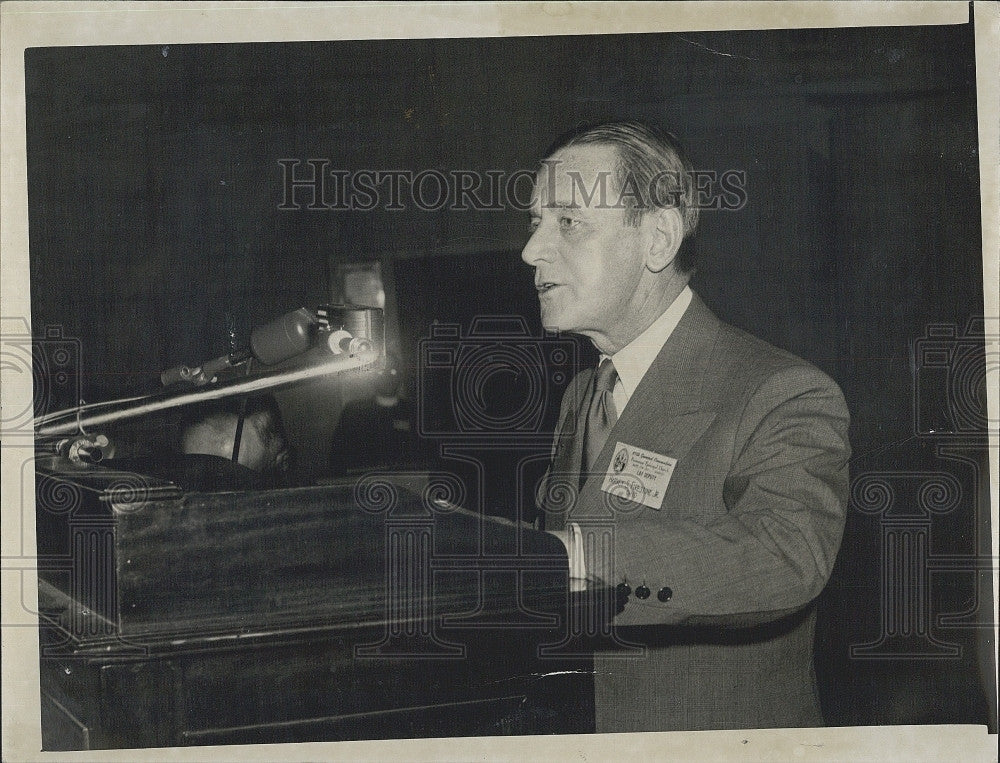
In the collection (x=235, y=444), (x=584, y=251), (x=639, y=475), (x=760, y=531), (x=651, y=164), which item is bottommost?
(x=760, y=531)

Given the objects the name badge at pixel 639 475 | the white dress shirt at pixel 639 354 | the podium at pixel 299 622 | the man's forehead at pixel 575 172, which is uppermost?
the man's forehead at pixel 575 172

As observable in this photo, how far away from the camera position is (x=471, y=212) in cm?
256

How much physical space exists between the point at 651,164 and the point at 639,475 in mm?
839

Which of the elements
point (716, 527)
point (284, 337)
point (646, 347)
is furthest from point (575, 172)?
point (716, 527)

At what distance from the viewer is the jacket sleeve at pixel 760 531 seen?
2.44 meters

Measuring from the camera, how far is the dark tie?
2.52 metres

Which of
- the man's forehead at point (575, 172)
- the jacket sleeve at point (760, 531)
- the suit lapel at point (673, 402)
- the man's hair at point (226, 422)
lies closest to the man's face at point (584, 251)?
the man's forehead at point (575, 172)

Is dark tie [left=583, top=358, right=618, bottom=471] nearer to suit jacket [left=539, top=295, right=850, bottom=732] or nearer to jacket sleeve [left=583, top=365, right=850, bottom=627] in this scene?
suit jacket [left=539, top=295, right=850, bottom=732]

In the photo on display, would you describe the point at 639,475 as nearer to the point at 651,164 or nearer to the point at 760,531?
the point at 760,531

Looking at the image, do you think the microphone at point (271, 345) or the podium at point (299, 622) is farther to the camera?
the microphone at point (271, 345)

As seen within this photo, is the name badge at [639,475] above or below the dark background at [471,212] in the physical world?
below

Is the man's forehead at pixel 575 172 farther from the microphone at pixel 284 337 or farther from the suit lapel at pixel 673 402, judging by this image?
the microphone at pixel 284 337

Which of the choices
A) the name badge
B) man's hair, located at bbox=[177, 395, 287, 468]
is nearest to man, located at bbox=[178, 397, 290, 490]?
man's hair, located at bbox=[177, 395, 287, 468]

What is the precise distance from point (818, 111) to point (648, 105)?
18.6 inches
